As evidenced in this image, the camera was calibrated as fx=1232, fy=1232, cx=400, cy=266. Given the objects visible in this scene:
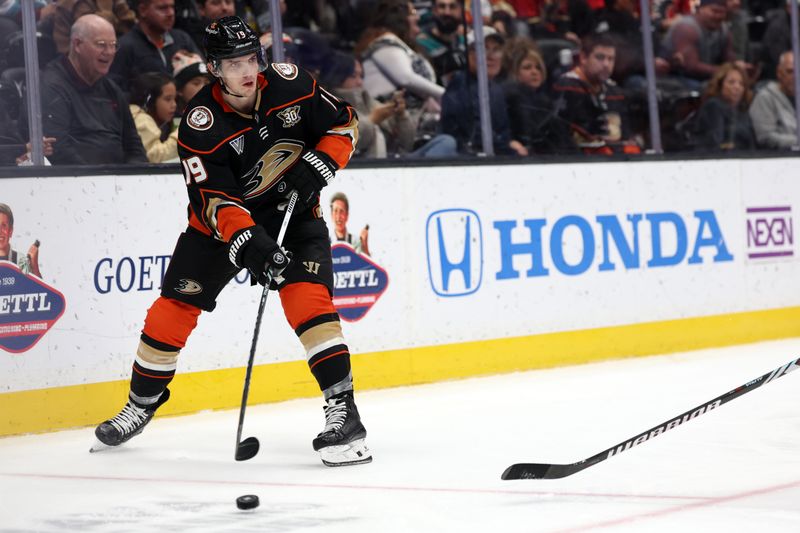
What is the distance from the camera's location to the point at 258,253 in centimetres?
361

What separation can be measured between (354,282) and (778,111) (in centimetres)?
311

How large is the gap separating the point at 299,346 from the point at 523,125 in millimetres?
1719

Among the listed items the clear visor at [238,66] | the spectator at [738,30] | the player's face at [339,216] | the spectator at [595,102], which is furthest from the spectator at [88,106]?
the spectator at [738,30]

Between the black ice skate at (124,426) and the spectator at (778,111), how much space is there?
14.0 feet

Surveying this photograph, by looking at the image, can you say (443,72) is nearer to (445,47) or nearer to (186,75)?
(445,47)

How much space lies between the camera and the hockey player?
12.1 ft

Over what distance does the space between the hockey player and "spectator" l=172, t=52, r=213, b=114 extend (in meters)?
1.25

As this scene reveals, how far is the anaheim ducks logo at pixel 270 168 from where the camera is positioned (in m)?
3.87

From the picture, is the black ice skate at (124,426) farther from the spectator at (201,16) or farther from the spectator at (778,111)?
the spectator at (778,111)

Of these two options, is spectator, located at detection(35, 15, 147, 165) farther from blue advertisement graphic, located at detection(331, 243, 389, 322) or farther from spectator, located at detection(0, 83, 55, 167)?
blue advertisement graphic, located at detection(331, 243, 389, 322)

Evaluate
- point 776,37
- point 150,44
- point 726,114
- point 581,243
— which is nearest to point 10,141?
point 150,44

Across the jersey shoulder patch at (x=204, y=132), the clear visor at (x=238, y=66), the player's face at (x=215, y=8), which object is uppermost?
the player's face at (x=215, y=8)

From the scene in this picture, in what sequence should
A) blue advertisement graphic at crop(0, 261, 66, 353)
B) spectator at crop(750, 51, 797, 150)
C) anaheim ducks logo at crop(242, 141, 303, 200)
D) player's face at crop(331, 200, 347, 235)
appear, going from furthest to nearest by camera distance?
spectator at crop(750, 51, 797, 150) → player's face at crop(331, 200, 347, 235) → blue advertisement graphic at crop(0, 261, 66, 353) → anaheim ducks logo at crop(242, 141, 303, 200)

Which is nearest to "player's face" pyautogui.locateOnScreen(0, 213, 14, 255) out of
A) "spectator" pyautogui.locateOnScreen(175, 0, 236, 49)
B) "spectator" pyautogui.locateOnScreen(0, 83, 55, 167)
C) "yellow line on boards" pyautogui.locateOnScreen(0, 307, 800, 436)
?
"spectator" pyautogui.locateOnScreen(0, 83, 55, 167)
